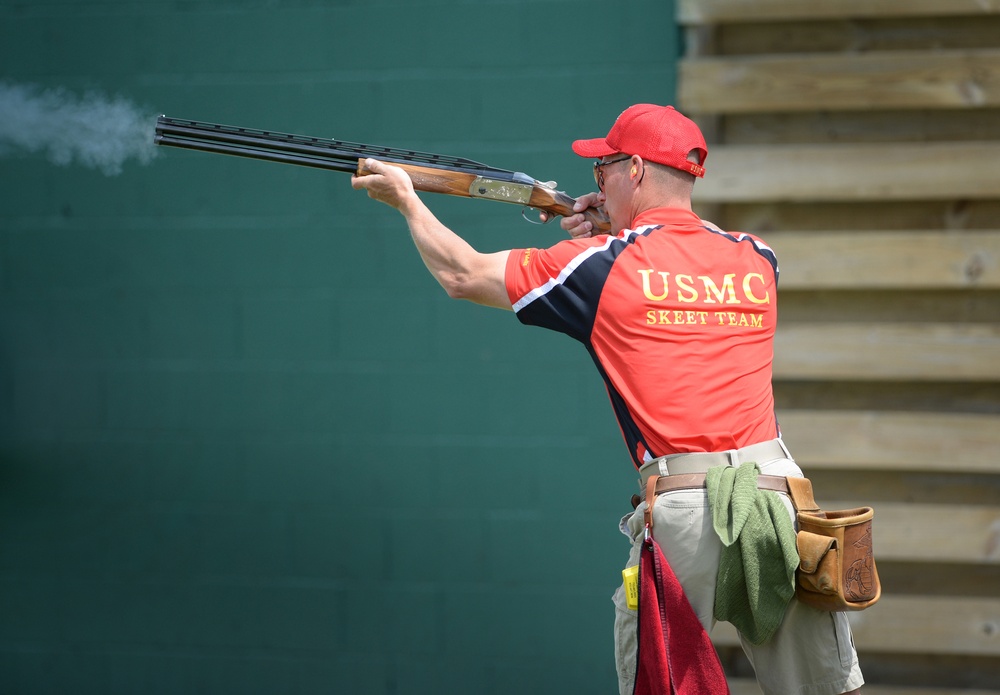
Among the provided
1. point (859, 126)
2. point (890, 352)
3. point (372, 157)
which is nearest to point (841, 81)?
point (859, 126)

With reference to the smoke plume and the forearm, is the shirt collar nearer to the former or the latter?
the forearm

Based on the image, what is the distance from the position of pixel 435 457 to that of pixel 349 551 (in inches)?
20.4

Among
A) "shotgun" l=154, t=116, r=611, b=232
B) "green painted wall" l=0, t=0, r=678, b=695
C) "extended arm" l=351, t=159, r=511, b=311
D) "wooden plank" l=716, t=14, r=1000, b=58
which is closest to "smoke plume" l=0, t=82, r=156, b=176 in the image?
"green painted wall" l=0, t=0, r=678, b=695

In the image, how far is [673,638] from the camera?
2775 millimetres

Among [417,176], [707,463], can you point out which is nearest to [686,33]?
[417,176]

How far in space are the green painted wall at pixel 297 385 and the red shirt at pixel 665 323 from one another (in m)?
1.27

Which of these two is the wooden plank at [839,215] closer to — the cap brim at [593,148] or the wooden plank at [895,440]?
the wooden plank at [895,440]

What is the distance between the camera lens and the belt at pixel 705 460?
112 inches

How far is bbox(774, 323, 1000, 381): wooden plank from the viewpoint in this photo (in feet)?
13.1

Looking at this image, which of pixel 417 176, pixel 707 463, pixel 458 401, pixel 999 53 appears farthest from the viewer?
pixel 458 401

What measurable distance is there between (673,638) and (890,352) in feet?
5.69

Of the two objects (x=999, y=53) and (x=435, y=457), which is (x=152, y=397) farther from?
(x=999, y=53)

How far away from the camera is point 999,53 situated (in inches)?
153

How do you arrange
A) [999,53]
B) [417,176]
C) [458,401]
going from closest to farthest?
[417,176] → [999,53] → [458,401]
